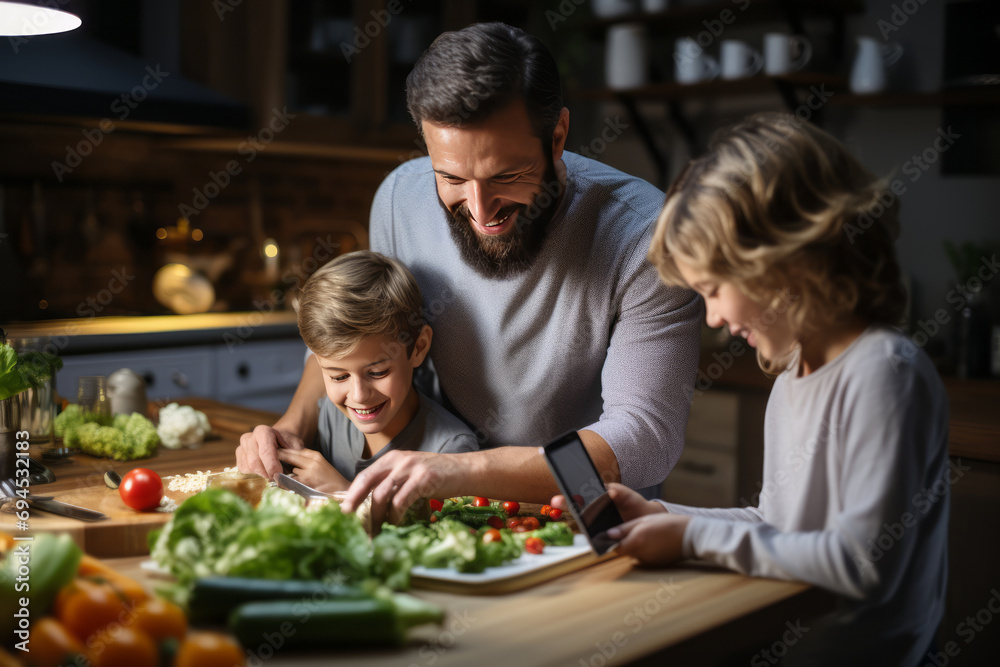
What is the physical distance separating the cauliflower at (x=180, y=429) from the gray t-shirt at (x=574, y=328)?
1.69 feet

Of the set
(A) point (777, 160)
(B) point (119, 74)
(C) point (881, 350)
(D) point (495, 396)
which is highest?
(B) point (119, 74)

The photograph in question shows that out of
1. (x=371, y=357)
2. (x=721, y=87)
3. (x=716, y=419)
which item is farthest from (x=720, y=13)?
(x=371, y=357)

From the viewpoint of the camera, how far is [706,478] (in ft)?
10.4

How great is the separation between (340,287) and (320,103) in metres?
2.47

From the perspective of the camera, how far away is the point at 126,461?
1.71 meters

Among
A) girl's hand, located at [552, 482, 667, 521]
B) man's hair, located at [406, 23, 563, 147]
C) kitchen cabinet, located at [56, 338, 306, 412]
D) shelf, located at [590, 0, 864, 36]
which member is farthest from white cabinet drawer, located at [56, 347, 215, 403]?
girl's hand, located at [552, 482, 667, 521]

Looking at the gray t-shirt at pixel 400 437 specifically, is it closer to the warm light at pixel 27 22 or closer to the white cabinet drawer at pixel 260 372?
the warm light at pixel 27 22

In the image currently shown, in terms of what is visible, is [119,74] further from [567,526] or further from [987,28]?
[987,28]

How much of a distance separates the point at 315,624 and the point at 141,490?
54 cm

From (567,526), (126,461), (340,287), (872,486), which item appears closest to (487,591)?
(567,526)

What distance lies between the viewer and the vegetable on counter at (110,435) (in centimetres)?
172

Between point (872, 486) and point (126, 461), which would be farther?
point (126, 461)

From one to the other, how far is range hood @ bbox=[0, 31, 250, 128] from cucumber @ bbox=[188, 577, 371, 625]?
2484 millimetres

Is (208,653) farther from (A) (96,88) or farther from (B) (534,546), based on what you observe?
(A) (96,88)
